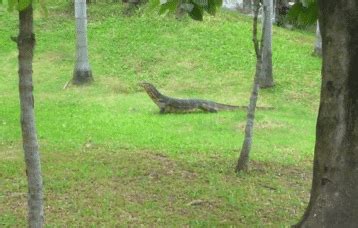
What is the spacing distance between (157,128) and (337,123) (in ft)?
20.9

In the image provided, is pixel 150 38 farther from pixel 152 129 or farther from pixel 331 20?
pixel 331 20

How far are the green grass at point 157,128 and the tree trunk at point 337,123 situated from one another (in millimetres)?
1125

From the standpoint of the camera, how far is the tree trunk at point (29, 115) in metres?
3.39

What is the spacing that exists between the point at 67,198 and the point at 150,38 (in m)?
13.0

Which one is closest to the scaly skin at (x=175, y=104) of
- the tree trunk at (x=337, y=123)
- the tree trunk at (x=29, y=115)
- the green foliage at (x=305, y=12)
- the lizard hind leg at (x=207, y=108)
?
the lizard hind leg at (x=207, y=108)

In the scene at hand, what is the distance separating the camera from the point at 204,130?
396 inches

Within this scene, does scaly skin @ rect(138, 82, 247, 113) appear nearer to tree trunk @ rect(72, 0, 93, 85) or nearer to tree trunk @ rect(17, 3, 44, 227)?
tree trunk @ rect(72, 0, 93, 85)

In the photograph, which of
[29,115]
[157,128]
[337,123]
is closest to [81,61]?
[157,128]

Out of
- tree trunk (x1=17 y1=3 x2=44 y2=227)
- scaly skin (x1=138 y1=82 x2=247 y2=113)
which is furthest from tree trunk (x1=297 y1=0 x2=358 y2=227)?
scaly skin (x1=138 y1=82 x2=247 y2=113)

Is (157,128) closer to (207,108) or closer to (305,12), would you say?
(207,108)

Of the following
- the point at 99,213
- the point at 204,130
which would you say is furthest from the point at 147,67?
the point at 99,213

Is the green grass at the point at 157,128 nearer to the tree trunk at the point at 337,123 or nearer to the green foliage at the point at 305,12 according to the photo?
the green foliage at the point at 305,12

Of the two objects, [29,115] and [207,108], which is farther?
[207,108]

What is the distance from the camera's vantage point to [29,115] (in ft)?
11.5
